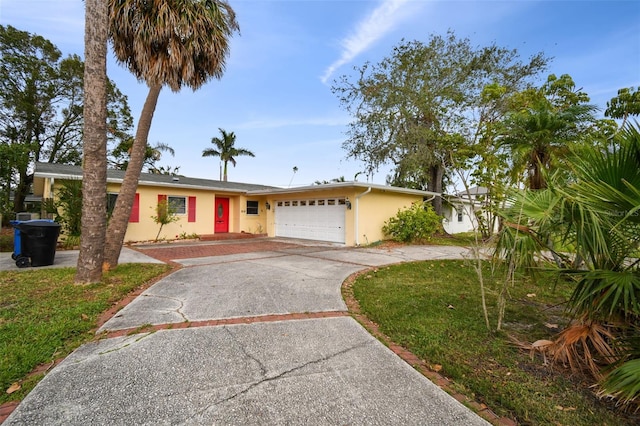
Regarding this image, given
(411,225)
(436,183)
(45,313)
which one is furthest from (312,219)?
(45,313)

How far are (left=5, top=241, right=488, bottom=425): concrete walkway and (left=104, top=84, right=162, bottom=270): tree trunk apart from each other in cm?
252

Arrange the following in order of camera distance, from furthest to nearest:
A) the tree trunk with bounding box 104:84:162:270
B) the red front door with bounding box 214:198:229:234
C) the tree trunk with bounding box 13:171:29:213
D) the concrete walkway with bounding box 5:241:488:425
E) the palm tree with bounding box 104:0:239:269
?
the tree trunk with bounding box 13:171:29:213, the red front door with bounding box 214:198:229:234, the palm tree with bounding box 104:0:239:269, the tree trunk with bounding box 104:84:162:270, the concrete walkway with bounding box 5:241:488:425

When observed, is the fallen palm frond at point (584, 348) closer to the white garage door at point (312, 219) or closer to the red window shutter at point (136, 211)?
the white garage door at point (312, 219)

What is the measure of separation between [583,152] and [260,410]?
3.73 meters

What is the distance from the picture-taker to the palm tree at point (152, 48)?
6.02m

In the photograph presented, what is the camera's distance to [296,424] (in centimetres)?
183

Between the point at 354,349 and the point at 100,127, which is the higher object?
the point at 100,127

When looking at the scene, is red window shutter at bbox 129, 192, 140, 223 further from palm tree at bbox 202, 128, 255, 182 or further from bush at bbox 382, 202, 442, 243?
palm tree at bbox 202, 128, 255, 182

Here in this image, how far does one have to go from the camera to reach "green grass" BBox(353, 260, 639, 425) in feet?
6.81

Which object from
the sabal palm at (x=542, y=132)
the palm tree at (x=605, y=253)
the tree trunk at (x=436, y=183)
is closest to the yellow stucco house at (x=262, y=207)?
the tree trunk at (x=436, y=183)

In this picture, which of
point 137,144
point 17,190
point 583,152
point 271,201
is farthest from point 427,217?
point 17,190

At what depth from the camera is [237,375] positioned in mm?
2365

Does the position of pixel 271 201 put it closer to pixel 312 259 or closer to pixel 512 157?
pixel 312 259

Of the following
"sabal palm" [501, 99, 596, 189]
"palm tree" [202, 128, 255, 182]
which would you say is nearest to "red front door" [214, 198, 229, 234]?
"sabal palm" [501, 99, 596, 189]
